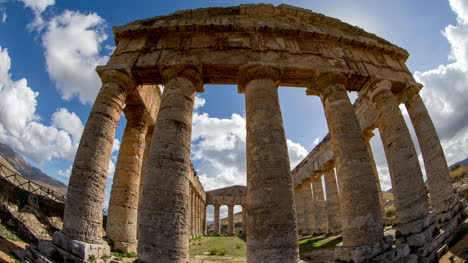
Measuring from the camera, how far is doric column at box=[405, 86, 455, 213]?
10.1m

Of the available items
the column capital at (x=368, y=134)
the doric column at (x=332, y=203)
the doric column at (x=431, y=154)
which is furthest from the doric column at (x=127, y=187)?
the doric column at (x=332, y=203)

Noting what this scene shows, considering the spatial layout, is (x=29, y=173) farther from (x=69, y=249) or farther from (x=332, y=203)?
(x=69, y=249)

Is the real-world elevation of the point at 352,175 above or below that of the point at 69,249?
above

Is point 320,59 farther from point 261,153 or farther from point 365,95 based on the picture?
point 261,153

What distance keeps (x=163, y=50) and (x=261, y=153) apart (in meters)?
6.59

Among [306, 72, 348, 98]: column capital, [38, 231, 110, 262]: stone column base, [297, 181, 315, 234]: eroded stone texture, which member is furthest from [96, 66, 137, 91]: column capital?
[297, 181, 315, 234]: eroded stone texture

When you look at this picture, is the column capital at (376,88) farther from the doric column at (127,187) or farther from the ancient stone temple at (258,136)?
the doric column at (127,187)

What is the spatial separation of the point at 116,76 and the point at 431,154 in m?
14.0

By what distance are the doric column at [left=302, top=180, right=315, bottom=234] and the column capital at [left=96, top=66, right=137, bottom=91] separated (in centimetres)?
1847

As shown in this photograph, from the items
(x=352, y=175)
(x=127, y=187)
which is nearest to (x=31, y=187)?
(x=127, y=187)

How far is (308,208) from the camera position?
74.5 feet

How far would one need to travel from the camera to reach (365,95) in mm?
11992

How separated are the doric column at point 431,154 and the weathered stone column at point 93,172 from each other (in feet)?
42.3

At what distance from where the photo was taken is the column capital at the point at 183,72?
382 inches
